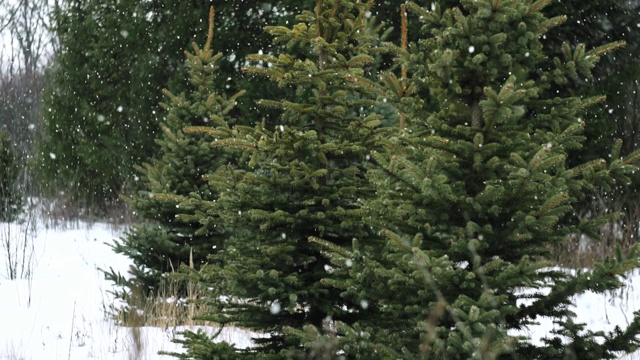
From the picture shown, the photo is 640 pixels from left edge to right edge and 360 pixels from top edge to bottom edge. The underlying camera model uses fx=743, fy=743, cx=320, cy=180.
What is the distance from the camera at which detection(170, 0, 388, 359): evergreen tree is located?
4.57m

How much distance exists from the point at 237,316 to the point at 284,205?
79 cm

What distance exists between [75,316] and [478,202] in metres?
4.71

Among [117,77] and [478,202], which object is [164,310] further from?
[117,77]

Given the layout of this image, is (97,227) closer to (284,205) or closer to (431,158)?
(284,205)

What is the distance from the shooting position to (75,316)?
701 centimetres

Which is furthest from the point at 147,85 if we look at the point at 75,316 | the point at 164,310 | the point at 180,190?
the point at 164,310

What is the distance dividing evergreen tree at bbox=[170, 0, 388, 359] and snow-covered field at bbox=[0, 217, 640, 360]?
59 cm

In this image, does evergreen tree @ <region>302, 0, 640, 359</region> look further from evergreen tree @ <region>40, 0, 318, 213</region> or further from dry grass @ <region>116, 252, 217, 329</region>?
evergreen tree @ <region>40, 0, 318, 213</region>

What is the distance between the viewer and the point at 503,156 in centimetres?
383

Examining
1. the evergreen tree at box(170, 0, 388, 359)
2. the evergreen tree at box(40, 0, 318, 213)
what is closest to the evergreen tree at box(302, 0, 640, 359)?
the evergreen tree at box(170, 0, 388, 359)

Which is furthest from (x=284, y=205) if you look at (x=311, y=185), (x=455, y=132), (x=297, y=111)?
(x=455, y=132)

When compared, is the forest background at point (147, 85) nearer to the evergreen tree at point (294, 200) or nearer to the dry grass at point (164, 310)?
the dry grass at point (164, 310)

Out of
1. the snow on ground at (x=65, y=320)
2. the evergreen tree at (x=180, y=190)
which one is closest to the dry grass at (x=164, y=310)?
the snow on ground at (x=65, y=320)

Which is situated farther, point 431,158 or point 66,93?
point 66,93
